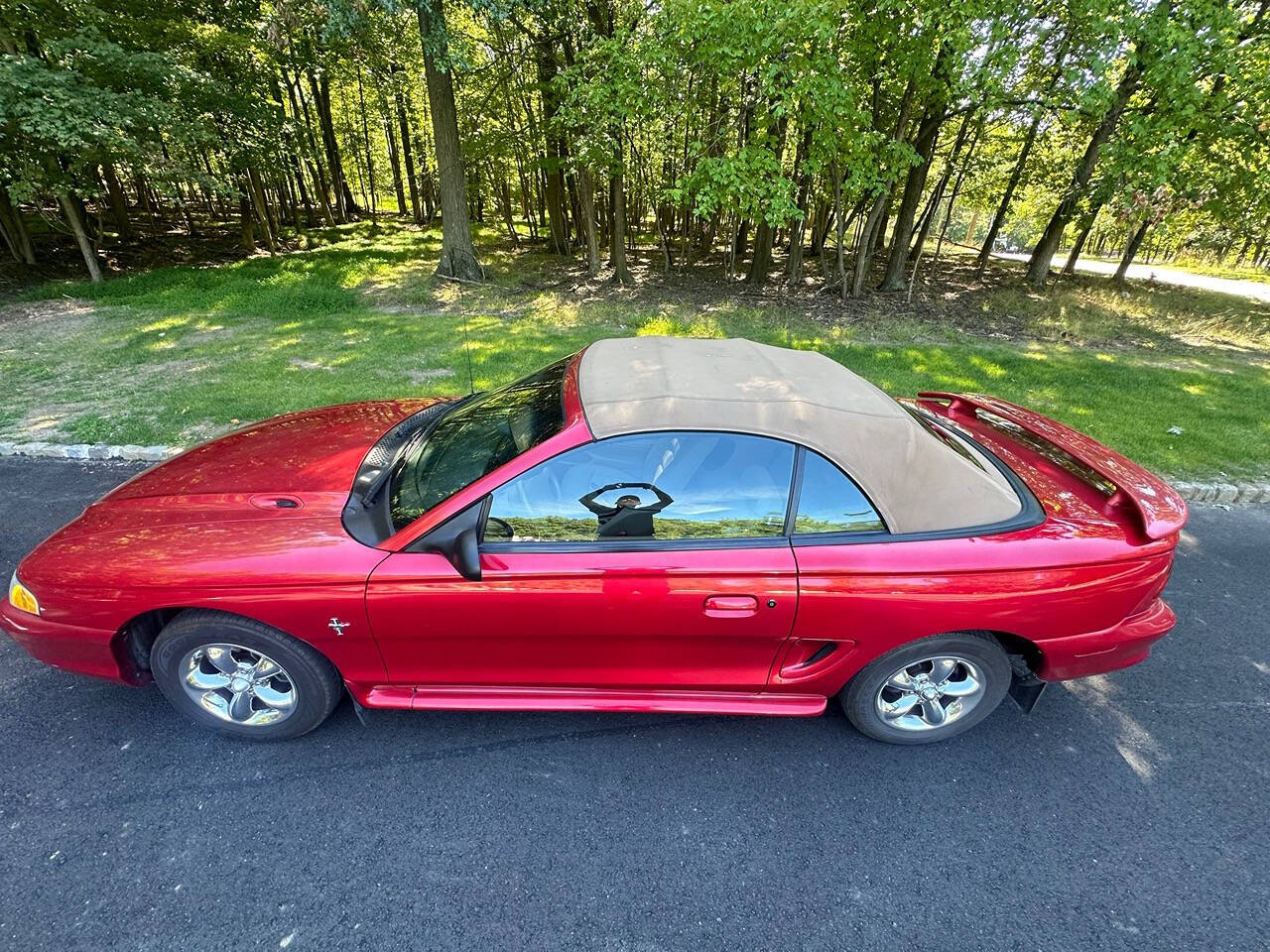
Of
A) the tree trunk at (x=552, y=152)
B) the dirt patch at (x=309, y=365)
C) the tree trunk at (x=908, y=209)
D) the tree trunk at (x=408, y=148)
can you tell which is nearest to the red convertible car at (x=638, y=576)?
the dirt patch at (x=309, y=365)

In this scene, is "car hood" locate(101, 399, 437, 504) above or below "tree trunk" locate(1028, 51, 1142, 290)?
below

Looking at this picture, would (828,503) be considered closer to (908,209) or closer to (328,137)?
(908,209)

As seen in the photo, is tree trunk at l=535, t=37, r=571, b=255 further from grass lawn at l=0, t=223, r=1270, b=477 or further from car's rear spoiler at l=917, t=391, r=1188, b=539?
car's rear spoiler at l=917, t=391, r=1188, b=539

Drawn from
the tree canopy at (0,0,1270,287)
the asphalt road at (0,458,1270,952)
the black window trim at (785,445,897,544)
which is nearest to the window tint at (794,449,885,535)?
the black window trim at (785,445,897,544)

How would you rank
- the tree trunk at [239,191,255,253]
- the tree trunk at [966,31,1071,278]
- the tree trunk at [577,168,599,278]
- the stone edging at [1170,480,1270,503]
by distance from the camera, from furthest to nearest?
the tree trunk at [239,191,255,253]
the tree trunk at [577,168,599,278]
the tree trunk at [966,31,1071,278]
the stone edging at [1170,480,1270,503]

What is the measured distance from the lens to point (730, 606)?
85.6 inches

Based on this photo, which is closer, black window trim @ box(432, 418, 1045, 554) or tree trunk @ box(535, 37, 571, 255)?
black window trim @ box(432, 418, 1045, 554)

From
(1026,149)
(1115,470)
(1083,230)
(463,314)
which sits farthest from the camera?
(1083,230)

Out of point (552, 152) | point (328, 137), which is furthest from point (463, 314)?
point (328, 137)

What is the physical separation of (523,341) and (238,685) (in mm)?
6514

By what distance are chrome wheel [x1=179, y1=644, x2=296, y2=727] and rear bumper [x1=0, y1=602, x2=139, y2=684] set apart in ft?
0.92

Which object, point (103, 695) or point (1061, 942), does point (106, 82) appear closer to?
point (103, 695)

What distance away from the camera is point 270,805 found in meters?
2.19

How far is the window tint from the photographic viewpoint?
7.34 ft
